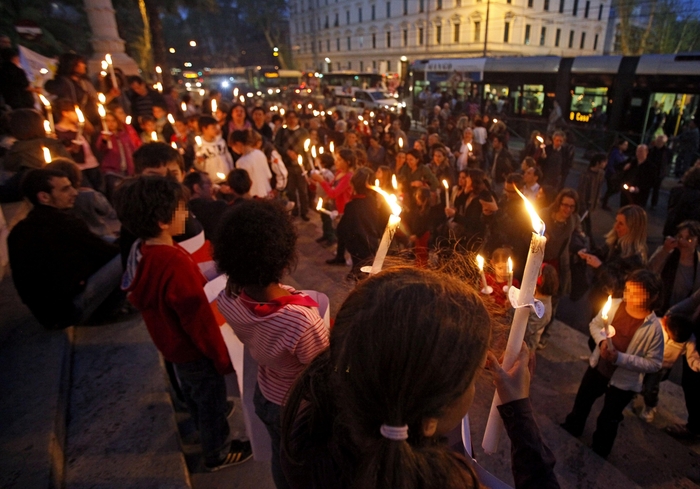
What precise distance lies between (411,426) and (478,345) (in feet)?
0.82

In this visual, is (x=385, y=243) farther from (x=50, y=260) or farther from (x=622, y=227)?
(x=622, y=227)

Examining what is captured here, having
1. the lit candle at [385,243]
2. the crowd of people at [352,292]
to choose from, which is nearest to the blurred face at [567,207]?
the crowd of people at [352,292]

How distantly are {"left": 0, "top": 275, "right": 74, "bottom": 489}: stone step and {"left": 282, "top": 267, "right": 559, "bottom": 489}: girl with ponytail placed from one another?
6.34 ft

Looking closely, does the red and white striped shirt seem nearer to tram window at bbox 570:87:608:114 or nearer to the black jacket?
the black jacket

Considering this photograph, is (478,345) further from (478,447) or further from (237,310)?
(478,447)

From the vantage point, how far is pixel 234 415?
10.3ft

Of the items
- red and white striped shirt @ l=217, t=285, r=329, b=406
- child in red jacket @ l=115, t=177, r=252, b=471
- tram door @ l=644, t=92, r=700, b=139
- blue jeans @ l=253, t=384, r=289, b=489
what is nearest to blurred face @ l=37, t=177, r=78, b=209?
child in red jacket @ l=115, t=177, r=252, b=471

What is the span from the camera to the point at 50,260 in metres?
3.11

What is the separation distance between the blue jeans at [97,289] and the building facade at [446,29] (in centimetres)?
4053

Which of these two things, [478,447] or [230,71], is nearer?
[478,447]

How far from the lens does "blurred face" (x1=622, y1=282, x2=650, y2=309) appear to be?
2.64m

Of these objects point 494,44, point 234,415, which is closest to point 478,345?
point 234,415

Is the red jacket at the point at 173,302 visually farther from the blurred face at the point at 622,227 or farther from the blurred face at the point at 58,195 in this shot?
the blurred face at the point at 622,227

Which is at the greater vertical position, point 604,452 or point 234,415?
point 234,415
